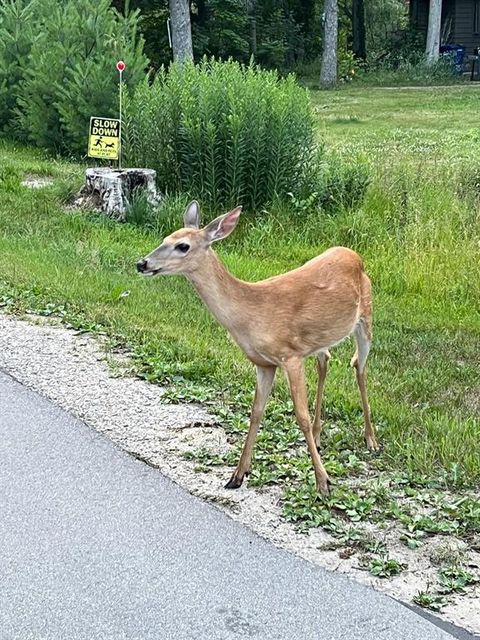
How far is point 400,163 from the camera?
12.2 meters

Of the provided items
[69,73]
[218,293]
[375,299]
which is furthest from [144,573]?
[69,73]

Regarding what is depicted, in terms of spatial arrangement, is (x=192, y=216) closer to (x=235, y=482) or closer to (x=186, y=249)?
(x=186, y=249)

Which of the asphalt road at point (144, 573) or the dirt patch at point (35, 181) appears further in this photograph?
the dirt patch at point (35, 181)

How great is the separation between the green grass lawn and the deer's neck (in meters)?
0.79

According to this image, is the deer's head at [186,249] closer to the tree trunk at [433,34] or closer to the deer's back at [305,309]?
the deer's back at [305,309]

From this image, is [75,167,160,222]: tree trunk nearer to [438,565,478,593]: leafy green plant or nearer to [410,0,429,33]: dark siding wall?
[438,565,478,593]: leafy green plant

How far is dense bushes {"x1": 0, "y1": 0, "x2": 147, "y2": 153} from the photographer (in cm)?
1434

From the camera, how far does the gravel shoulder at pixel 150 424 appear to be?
4.13 metres

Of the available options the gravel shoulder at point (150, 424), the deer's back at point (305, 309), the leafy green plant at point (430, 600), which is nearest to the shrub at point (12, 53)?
the gravel shoulder at point (150, 424)

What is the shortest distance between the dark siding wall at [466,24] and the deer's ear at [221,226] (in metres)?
33.0

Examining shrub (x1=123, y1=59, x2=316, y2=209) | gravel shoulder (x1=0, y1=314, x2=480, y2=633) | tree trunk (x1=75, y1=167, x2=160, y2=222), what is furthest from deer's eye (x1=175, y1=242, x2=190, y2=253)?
tree trunk (x1=75, y1=167, x2=160, y2=222)

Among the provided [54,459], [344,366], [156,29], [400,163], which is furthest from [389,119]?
[54,459]

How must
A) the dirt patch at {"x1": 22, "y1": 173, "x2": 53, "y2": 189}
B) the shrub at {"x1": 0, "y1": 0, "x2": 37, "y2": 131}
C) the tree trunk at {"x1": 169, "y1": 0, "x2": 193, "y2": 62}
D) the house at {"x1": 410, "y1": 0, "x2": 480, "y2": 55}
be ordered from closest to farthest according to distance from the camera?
1. the dirt patch at {"x1": 22, "y1": 173, "x2": 53, "y2": 189}
2. the shrub at {"x1": 0, "y1": 0, "x2": 37, "y2": 131}
3. the tree trunk at {"x1": 169, "y1": 0, "x2": 193, "y2": 62}
4. the house at {"x1": 410, "y1": 0, "x2": 480, "y2": 55}

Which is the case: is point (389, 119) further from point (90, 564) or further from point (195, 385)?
point (90, 564)
